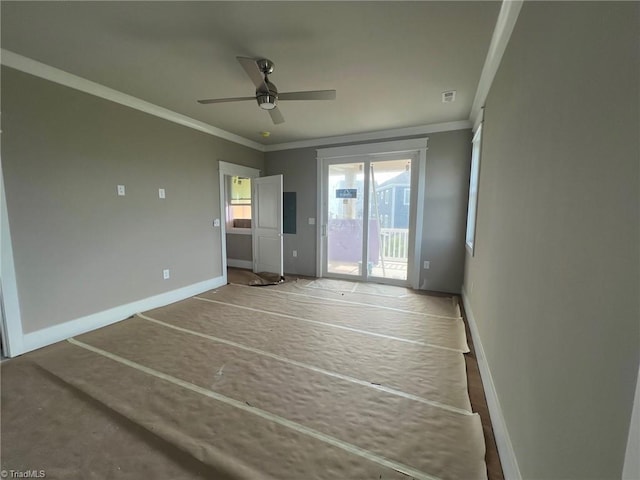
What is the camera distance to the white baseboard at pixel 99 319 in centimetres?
237

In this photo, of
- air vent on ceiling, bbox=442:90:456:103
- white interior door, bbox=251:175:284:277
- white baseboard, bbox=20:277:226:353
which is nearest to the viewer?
white baseboard, bbox=20:277:226:353

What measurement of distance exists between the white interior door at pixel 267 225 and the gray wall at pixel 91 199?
1.18 metres

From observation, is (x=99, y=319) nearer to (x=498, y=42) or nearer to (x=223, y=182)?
(x=223, y=182)

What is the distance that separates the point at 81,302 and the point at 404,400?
3.19 meters

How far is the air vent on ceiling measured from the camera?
276 cm

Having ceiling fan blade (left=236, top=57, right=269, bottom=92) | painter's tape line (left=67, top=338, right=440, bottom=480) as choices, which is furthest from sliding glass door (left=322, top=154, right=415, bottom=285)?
painter's tape line (left=67, top=338, right=440, bottom=480)

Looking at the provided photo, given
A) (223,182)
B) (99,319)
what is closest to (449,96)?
(223,182)

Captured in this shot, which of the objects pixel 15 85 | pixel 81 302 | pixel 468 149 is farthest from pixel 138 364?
pixel 468 149

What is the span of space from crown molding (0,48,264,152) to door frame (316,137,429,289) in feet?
6.02

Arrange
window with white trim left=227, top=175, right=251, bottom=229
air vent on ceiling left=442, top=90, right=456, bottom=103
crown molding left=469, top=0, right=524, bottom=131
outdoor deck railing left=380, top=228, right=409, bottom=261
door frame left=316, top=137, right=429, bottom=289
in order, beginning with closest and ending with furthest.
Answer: crown molding left=469, top=0, right=524, bottom=131 → air vent on ceiling left=442, top=90, right=456, bottom=103 → door frame left=316, top=137, right=429, bottom=289 → outdoor deck railing left=380, top=228, right=409, bottom=261 → window with white trim left=227, top=175, right=251, bottom=229

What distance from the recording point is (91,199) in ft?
8.82

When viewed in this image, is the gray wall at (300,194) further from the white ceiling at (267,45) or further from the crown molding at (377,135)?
the white ceiling at (267,45)

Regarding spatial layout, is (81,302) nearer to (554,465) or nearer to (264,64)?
(264,64)

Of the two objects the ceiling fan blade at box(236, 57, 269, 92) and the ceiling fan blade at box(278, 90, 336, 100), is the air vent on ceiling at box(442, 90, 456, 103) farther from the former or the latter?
the ceiling fan blade at box(236, 57, 269, 92)
